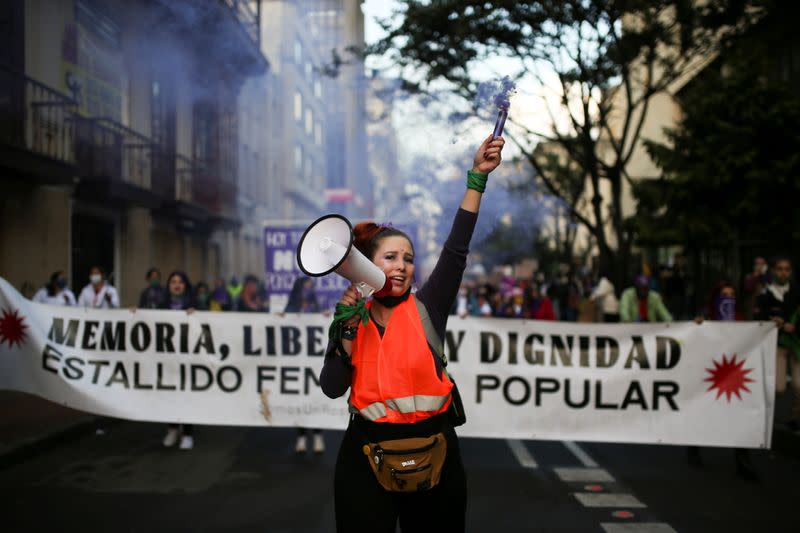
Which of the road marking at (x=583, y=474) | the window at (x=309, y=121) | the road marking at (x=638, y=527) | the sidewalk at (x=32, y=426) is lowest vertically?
the road marking at (x=583, y=474)

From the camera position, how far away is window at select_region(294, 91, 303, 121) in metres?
35.3

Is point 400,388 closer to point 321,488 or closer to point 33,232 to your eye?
point 321,488

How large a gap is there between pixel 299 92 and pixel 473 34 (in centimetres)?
2522

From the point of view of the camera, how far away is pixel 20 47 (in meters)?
11.1

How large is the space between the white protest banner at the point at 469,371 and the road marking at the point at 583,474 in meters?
0.27

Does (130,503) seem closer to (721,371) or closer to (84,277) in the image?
(721,371)

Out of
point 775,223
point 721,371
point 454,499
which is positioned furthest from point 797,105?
point 454,499

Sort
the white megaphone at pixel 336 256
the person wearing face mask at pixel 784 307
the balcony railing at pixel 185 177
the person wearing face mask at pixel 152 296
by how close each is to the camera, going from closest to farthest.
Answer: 1. the white megaphone at pixel 336 256
2. the person wearing face mask at pixel 784 307
3. the person wearing face mask at pixel 152 296
4. the balcony railing at pixel 185 177

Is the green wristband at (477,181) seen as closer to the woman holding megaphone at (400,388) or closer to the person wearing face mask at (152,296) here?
the woman holding megaphone at (400,388)

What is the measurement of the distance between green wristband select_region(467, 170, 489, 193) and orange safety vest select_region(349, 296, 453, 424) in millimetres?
400

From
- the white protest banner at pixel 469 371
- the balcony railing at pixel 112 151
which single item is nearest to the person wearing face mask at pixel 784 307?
the white protest banner at pixel 469 371

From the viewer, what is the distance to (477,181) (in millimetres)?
2332

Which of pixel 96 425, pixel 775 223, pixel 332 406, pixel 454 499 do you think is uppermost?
pixel 775 223

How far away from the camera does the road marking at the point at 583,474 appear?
5582 mm
